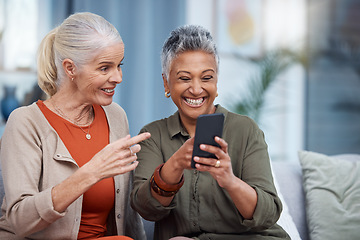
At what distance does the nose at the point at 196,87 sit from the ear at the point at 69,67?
1.37ft

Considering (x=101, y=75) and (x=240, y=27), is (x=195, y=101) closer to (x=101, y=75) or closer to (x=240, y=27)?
(x=101, y=75)

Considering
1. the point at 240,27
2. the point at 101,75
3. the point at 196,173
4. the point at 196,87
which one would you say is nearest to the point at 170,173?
the point at 196,173

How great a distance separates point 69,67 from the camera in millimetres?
1546

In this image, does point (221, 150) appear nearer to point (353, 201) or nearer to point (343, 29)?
point (353, 201)

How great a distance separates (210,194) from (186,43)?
521 millimetres

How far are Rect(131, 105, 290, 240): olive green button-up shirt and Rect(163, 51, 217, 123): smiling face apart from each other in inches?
4.2

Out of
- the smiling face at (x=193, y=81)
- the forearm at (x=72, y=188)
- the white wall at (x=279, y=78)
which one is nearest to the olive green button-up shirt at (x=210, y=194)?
the smiling face at (x=193, y=81)

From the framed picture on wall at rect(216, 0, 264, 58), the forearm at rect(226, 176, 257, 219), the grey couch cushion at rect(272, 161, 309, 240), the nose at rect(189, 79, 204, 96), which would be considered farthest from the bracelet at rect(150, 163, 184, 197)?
the framed picture on wall at rect(216, 0, 264, 58)

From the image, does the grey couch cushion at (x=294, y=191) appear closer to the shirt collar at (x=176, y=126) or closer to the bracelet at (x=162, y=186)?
the shirt collar at (x=176, y=126)

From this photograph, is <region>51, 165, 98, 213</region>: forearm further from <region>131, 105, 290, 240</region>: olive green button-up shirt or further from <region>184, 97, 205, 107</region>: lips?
<region>184, 97, 205, 107</region>: lips

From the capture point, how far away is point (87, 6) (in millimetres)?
3127

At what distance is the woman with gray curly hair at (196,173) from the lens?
140 cm

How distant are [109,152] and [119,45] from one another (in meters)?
0.43

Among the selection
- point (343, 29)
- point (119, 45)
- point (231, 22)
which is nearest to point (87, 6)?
point (231, 22)
